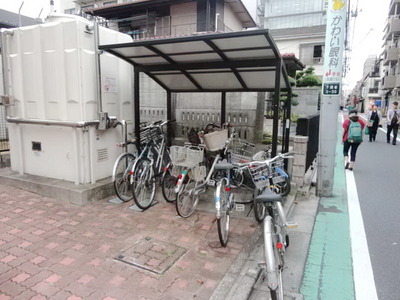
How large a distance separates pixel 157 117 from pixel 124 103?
170cm

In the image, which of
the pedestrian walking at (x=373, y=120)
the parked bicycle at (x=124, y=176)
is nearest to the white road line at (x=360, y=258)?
the parked bicycle at (x=124, y=176)

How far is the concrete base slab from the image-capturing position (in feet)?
16.6

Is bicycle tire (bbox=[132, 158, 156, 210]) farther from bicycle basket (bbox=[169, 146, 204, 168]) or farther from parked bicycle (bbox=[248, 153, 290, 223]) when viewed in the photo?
parked bicycle (bbox=[248, 153, 290, 223])

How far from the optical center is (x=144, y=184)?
5113 mm

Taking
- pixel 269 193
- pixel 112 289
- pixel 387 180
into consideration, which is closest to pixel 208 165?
pixel 269 193

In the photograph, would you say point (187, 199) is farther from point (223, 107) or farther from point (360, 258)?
point (223, 107)

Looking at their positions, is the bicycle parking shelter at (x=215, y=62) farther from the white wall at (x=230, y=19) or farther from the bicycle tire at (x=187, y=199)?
the white wall at (x=230, y=19)

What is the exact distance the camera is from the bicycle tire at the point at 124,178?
16.5 feet

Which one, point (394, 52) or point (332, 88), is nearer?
point (332, 88)

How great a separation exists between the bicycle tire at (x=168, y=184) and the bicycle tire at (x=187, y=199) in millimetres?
380

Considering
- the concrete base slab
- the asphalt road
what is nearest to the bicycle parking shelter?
the concrete base slab

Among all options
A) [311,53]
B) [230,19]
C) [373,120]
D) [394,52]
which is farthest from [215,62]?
[394,52]

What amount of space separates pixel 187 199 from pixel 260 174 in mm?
1328

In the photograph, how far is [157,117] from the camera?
7609 mm
